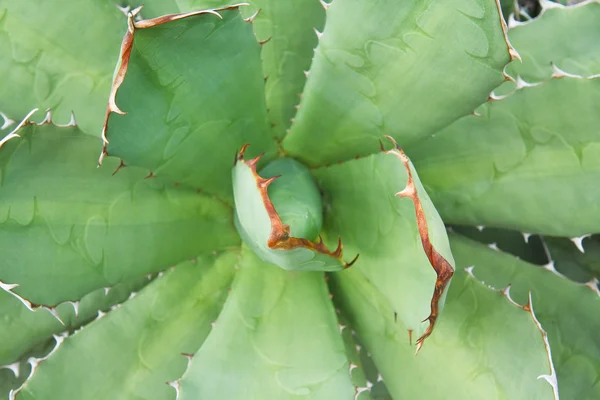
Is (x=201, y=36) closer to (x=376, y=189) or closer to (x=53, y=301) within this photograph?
(x=376, y=189)

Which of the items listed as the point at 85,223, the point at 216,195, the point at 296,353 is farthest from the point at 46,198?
the point at 296,353

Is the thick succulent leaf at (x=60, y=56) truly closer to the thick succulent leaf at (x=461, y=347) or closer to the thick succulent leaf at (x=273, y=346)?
the thick succulent leaf at (x=273, y=346)

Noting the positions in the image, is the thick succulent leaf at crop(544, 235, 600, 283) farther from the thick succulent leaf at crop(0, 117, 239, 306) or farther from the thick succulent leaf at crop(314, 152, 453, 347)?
the thick succulent leaf at crop(0, 117, 239, 306)

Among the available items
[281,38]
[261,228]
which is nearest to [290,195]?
[261,228]

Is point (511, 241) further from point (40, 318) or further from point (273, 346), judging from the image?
point (40, 318)

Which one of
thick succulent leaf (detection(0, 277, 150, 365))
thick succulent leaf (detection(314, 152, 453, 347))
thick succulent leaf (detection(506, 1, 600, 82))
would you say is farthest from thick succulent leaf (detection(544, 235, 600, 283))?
thick succulent leaf (detection(0, 277, 150, 365))

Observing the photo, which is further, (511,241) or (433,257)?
(511,241)
